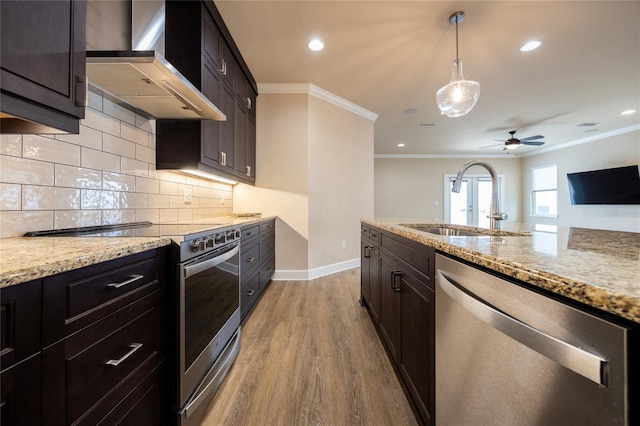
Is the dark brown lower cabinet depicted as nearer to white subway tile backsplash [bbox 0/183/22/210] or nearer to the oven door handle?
the oven door handle

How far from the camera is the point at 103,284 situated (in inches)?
29.9

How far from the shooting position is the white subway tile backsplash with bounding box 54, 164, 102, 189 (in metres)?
1.19

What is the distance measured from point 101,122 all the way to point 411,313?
1989mm

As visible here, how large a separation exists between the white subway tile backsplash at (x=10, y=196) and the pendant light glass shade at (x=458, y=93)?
9.55 ft

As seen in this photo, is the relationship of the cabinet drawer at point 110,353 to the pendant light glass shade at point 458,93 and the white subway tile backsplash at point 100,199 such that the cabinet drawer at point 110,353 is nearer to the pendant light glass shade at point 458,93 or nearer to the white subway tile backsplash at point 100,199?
the white subway tile backsplash at point 100,199

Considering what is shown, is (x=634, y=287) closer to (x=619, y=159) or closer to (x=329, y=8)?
(x=329, y=8)

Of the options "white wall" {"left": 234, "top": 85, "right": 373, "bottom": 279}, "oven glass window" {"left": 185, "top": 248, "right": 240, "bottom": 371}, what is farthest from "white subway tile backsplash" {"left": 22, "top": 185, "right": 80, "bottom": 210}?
"white wall" {"left": 234, "top": 85, "right": 373, "bottom": 279}

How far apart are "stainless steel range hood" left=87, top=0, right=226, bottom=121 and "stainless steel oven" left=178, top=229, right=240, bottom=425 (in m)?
0.85

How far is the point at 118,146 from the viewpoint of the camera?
5.06ft

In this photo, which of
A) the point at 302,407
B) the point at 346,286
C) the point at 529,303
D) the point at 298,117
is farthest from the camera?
the point at 298,117

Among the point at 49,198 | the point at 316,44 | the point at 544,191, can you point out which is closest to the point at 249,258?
the point at 49,198

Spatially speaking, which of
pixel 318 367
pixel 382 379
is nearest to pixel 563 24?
pixel 382 379

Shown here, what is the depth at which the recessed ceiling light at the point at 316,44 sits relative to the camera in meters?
2.51

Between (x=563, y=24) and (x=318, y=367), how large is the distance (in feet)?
11.8
